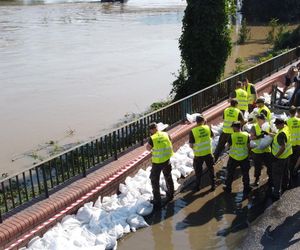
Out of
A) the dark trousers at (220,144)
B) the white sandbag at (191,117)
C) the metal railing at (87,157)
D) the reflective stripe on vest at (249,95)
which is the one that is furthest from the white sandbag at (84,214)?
the reflective stripe on vest at (249,95)

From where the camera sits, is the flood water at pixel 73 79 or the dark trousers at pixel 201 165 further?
the flood water at pixel 73 79

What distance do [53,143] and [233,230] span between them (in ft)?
24.8

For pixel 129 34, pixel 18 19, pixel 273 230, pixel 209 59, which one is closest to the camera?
pixel 273 230

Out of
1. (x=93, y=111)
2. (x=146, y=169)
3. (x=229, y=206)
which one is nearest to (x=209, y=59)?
(x=93, y=111)

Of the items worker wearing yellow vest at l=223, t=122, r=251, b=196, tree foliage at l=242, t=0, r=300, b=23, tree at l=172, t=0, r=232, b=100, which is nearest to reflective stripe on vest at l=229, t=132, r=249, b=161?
worker wearing yellow vest at l=223, t=122, r=251, b=196

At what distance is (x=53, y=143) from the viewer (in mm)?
13461

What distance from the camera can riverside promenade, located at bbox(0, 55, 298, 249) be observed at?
6443 mm

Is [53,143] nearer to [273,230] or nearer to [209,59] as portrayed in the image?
[209,59]

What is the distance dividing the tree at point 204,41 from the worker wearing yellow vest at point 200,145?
21.5 feet

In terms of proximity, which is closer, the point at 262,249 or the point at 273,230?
the point at 262,249

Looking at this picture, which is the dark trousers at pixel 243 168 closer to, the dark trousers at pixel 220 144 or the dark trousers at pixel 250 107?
the dark trousers at pixel 220 144

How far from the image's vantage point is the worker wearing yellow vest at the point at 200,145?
27.3 ft

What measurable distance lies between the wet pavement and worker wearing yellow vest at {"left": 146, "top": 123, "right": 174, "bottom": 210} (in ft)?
1.30

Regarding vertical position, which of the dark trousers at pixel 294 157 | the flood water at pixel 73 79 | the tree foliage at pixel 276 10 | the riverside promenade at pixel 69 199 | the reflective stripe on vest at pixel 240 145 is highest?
the tree foliage at pixel 276 10
